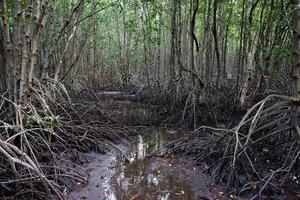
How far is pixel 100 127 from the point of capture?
19.4 ft

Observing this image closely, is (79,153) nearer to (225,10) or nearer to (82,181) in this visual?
(82,181)

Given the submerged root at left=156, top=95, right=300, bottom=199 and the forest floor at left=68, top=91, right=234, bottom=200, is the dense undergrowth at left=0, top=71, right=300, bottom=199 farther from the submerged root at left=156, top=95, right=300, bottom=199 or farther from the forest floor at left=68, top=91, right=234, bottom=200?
the forest floor at left=68, top=91, right=234, bottom=200

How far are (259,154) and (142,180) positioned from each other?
140 cm

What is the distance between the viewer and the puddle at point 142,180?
3684 mm

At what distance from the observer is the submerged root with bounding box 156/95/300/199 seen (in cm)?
358

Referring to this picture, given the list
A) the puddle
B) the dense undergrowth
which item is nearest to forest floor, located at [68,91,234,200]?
the puddle

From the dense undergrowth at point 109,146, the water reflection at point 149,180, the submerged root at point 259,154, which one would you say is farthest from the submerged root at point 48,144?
the submerged root at point 259,154

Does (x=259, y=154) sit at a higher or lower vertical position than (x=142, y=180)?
higher

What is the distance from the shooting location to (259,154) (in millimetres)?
4387

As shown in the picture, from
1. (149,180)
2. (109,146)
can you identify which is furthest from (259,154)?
(109,146)

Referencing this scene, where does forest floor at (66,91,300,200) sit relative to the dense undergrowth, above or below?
below

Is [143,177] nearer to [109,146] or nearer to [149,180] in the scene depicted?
[149,180]

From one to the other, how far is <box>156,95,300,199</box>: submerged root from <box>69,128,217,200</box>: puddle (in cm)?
26

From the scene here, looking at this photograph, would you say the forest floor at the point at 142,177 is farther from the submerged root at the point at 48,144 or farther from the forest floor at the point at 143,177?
the submerged root at the point at 48,144
